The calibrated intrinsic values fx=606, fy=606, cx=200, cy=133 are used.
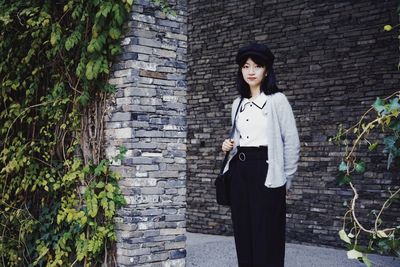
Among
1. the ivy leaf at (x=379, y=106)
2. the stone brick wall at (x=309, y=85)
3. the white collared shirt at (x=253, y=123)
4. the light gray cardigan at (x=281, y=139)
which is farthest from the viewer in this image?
the stone brick wall at (x=309, y=85)

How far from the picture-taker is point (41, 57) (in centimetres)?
488

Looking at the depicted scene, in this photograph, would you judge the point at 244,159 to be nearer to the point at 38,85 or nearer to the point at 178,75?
the point at 178,75

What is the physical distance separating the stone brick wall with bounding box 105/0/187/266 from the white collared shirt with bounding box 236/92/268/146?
2.99ft

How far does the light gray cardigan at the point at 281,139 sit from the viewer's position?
136 inches

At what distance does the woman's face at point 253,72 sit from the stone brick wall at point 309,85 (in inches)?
151

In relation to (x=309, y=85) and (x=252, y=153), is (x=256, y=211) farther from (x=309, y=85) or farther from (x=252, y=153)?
(x=309, y=85)

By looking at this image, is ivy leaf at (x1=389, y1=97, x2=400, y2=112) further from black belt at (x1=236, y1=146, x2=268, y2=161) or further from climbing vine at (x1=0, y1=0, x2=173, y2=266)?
climbing vine at (x1=0, y1=0, x2=173, y2=266)

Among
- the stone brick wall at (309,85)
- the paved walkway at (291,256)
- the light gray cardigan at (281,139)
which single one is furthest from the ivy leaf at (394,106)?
the stone brick wall at (309,85)

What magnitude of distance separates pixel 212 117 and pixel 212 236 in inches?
69.7

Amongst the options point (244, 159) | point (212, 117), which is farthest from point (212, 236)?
point (244, 159)

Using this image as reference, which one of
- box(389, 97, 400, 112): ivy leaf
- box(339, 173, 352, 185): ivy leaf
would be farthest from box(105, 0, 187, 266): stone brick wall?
box(389, 97, 400, 112): ivy leaf

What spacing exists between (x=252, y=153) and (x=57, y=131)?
6.00 feet

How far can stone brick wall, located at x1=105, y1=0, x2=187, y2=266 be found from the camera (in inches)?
168

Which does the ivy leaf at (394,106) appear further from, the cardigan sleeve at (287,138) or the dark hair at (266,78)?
the dark hair at (266,78)
